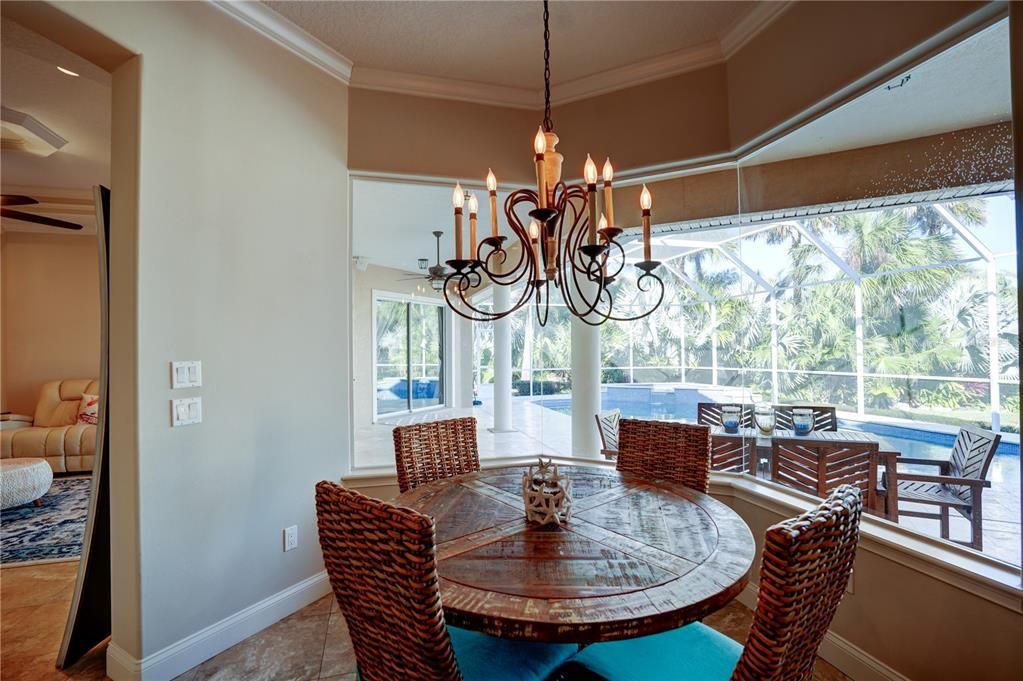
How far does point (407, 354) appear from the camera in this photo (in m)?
8.16

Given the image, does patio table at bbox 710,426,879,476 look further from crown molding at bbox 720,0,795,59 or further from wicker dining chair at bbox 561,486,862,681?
crown molding at bbox 720,0,795,59

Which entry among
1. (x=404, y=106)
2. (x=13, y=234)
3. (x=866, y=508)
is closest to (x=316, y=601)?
(x=866, y=508)

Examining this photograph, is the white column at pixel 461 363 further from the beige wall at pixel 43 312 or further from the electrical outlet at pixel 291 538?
the electrical outlet at pixel 291 538

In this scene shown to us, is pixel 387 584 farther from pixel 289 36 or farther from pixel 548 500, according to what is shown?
pixel 289 36

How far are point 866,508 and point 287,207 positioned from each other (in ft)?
10.3

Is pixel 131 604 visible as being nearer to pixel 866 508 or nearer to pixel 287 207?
pixel 287 207

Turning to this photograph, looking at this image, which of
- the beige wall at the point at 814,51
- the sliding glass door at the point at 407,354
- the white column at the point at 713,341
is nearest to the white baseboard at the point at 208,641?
the white column at the point at 713,341

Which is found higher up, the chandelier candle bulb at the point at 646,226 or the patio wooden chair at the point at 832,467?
the chandelier candle bulb at the point at 646,226

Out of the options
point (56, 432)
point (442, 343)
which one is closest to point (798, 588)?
point (56, 432)

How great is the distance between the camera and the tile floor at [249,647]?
1.89 m

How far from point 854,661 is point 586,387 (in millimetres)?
1844

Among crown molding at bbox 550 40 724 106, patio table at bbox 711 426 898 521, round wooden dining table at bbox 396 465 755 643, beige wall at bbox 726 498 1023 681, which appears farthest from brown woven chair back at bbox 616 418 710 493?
crown molding at bbox 550 40 724 106

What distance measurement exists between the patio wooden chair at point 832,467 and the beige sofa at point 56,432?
6.31 m

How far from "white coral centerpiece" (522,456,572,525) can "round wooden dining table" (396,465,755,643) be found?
0.12 feet
